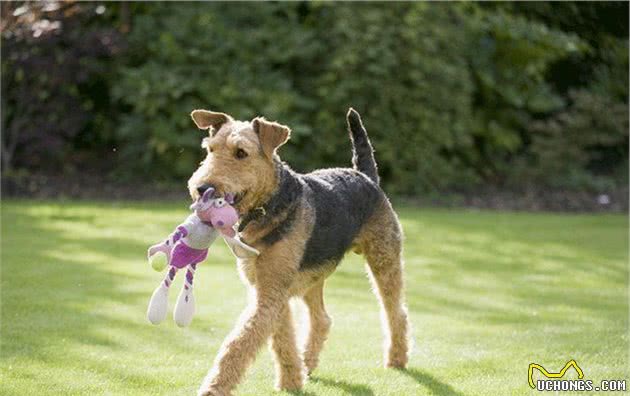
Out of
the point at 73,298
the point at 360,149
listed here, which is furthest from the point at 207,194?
the point at 73,298

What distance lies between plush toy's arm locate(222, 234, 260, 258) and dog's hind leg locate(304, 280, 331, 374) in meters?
0.81

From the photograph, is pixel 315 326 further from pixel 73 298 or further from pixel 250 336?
pixel 73 298

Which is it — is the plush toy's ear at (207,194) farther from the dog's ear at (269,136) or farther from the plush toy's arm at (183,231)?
the dog's ear at (269,136)

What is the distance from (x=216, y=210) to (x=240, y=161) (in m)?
0.24

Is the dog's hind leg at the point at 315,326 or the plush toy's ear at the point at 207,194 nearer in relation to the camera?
the plush toy's ear at the point at 207,194

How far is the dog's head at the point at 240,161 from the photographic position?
3363 millimetres

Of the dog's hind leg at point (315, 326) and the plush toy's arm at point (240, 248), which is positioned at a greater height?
the plush toy's arm at point (240, 248)

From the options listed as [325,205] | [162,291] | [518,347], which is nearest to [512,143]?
[518,347]

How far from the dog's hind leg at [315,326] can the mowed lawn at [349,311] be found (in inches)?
3.2

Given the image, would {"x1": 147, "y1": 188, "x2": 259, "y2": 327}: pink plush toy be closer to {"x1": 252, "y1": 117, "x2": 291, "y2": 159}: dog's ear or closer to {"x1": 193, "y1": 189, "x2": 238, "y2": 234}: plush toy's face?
{"x1": 193, "y1": 189, "x2": 238, "y2": 234}: plush toy's face

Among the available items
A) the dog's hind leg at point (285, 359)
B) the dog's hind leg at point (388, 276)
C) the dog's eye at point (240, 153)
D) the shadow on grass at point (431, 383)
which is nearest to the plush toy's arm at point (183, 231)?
the dog's eye at point (240, 153)

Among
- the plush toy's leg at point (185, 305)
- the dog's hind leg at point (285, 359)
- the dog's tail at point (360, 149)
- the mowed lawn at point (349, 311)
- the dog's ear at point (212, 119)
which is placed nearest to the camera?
the plush toy's leg at point (185, 305)

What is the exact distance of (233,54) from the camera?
1097 centimetres

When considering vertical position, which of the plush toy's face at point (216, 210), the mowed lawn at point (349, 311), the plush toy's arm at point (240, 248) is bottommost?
the mowed lawn at point (349, 311)
